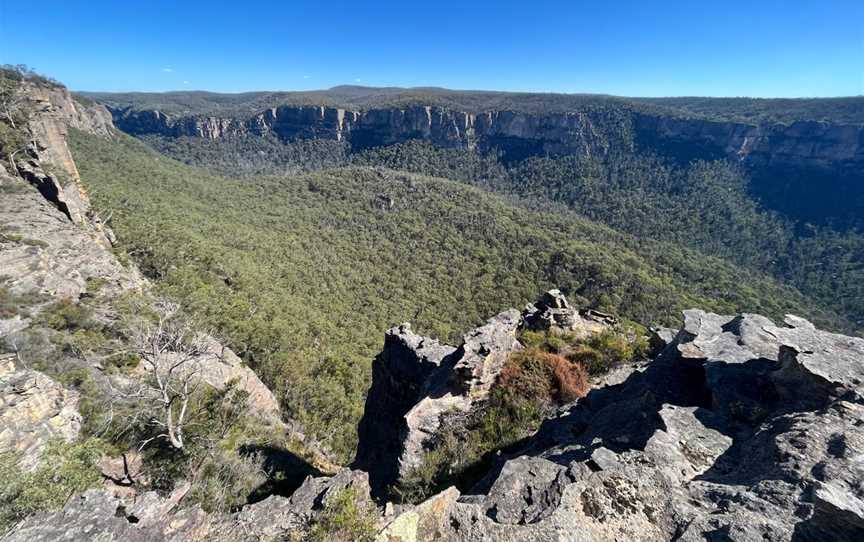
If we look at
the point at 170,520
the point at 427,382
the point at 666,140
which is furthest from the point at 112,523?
the point at 666,140

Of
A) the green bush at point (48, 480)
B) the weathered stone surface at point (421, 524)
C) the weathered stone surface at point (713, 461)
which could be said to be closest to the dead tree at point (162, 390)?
the green bush at point (48, 480)

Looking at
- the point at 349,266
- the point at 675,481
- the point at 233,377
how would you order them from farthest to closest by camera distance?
the point at 349,266 → the point at 233,377 → the point at 675,481

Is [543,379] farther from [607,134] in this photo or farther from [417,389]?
[607,134]

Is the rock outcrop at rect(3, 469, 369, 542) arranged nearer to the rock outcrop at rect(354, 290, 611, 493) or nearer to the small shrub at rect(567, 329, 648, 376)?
the rock outcrop at rect(354, 290, 611, 493)

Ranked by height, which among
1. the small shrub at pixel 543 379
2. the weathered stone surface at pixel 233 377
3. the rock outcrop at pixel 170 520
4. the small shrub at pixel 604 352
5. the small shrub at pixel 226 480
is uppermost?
the rock outcrop at pixel 170 520

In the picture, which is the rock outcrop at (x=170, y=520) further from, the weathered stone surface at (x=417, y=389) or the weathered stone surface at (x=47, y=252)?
the weathered stone surface at (x=47, y=252)

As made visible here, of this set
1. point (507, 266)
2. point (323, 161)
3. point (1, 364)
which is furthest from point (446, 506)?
point (323, 161)

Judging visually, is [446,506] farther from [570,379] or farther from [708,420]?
[570,379]
